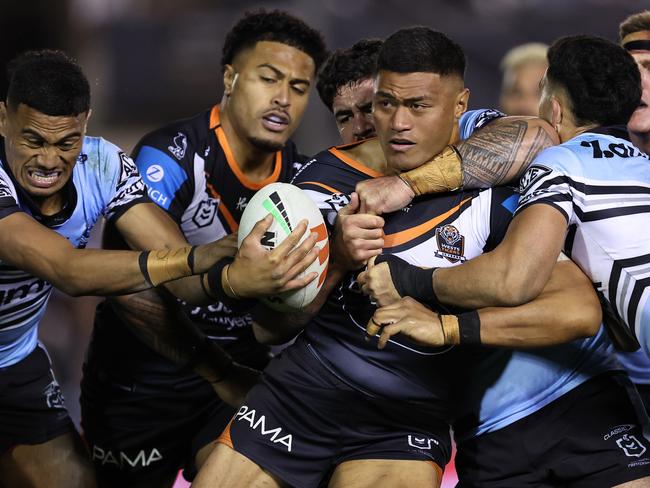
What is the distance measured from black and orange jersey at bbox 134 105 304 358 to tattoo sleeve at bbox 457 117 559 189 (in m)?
1.46

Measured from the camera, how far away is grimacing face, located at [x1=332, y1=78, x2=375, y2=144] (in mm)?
4535

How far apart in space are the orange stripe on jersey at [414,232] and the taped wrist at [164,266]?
2.50 feet

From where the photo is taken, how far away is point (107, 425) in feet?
15.7

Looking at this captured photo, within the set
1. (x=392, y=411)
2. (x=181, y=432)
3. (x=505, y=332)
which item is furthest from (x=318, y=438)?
(x=181, y=432)

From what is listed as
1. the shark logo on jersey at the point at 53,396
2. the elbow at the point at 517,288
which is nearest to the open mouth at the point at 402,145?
the elbow at the point at 517,288

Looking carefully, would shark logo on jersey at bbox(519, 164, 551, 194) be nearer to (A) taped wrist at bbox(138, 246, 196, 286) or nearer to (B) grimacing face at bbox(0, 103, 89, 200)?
(A) taped wrist at bbox(138, 246, 196, 286)

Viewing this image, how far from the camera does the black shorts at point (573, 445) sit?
11.3 feet

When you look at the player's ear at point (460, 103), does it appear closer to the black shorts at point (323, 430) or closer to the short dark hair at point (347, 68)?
the short dark hair at point (347, 68)

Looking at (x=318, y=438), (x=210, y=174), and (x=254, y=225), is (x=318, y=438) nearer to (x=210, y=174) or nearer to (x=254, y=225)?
(x=254, y=225)

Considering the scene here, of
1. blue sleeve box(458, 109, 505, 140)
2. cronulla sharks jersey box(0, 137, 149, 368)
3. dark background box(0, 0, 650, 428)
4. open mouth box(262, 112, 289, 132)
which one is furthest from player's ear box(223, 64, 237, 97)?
dark background box(0, 0, 650, 428)

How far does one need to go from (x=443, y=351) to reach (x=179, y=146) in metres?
1.81

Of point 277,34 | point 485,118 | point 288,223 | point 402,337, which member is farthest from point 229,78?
point 402,337

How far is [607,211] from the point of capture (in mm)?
3281

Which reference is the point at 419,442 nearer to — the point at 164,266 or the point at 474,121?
the point at 164,266
